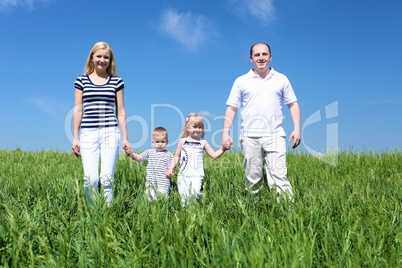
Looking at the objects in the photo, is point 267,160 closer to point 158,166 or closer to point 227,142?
point 227,142

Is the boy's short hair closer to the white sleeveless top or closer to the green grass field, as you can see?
the white sleeveless top

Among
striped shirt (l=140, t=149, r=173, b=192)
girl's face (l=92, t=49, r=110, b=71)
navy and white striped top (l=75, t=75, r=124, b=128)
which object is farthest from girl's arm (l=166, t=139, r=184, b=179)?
girl's face (l=92, t=49, r=110, b=71)

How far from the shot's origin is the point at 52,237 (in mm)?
2471

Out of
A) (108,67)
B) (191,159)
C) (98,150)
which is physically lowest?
(191,159)

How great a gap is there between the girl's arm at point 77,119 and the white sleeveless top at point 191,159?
128 centimetres

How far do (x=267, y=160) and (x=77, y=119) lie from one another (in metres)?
2.33

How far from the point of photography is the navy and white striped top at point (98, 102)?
12.0 feet

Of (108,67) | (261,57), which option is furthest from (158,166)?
(261,57)

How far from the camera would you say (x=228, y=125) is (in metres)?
4.04

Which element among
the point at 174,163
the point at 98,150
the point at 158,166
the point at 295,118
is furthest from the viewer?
the point at 158,166

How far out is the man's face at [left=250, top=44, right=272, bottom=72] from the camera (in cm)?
397

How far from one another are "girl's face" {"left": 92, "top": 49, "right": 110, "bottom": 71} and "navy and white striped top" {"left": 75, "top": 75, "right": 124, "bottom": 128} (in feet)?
0.59

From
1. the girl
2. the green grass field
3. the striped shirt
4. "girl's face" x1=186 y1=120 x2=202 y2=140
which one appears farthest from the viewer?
the striped shirt

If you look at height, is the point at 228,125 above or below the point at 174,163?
above
